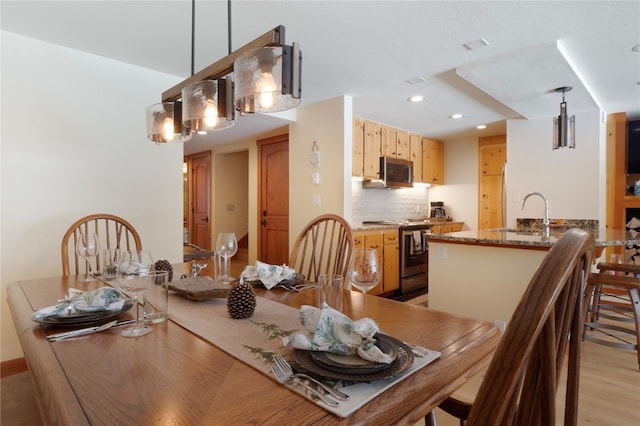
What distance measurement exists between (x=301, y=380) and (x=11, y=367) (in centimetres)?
265

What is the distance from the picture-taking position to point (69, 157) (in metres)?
2.58

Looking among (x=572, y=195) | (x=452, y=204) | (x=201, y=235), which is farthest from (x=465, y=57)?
(x=201, y=235)

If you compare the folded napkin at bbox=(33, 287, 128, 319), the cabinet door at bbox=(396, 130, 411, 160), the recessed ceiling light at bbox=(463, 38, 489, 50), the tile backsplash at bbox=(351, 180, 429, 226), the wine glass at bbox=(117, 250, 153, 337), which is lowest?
the folded napkin at bbox=(33, 287, 128, 319)

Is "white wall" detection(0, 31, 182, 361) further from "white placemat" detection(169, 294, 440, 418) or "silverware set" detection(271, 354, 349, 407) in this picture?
"silverware set" detection(271, 354, 349, 407)

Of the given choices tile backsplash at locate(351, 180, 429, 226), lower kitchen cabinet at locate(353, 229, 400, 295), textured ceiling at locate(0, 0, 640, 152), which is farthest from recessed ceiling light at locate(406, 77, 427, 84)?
tile backsplash at locate(351, 180, 429, 226)

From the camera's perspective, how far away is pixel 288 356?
815 millimetres

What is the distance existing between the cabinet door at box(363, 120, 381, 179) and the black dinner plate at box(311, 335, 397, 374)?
3724mm

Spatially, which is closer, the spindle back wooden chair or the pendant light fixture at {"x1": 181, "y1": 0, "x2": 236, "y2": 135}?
the spindle back wooden chair

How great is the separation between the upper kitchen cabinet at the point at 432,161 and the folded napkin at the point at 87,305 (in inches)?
196

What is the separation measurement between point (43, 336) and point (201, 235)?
5644 mm

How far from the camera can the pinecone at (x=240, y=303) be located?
1078 mm

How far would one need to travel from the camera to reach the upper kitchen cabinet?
18.2 feet

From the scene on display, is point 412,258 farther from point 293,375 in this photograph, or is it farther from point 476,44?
point 293,375

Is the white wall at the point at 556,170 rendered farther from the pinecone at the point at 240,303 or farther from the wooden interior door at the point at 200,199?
the wooden interior door at the point at 200,199
